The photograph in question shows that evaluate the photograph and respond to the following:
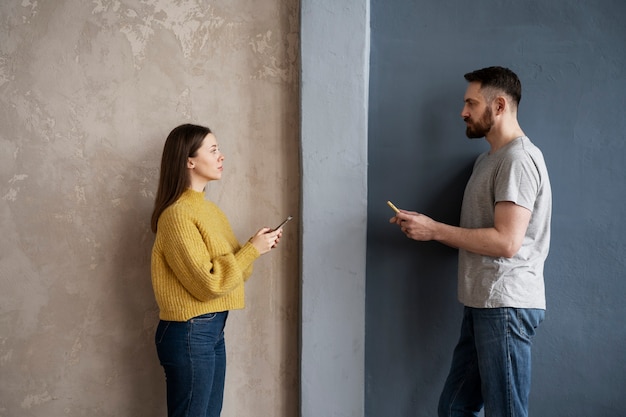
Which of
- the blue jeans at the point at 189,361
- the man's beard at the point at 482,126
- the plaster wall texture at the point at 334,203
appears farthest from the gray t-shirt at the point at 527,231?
the blue jeans at the point at 189,361

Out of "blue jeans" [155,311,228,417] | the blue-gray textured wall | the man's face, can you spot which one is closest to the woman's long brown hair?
"blue jeans" [155,311,228,417]

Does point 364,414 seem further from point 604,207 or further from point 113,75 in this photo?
point 113,75

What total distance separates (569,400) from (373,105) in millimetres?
1586

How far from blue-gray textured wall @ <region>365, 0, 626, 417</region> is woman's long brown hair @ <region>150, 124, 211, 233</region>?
82cm

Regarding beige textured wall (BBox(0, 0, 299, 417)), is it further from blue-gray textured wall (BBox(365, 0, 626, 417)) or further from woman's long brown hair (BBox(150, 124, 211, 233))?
blue-gray textured wall (BBox(365, 0, 626, 417))

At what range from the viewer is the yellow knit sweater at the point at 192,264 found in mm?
1937

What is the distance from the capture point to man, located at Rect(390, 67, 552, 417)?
74.5 inches

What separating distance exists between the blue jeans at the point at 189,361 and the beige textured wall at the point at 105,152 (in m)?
0.46

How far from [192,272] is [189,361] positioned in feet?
1.11

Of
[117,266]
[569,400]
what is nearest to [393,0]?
[117,266]

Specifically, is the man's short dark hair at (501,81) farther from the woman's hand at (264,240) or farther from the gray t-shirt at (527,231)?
the woman's hand at (264,240)

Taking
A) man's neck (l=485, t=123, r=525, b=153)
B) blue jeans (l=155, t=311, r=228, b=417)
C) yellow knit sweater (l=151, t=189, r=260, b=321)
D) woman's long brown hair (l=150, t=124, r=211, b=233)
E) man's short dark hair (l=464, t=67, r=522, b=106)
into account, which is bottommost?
blue jeans (l=155, t=311, r=228, b=417)

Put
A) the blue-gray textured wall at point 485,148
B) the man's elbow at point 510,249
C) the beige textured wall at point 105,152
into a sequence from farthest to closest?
the beige textured wall at point 105,152 < the blue-gray textured wall at point 485,148 < the man's elbow at point 510,249

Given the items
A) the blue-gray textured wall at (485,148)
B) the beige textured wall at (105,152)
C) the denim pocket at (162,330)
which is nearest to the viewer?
the denim pocket at (162,330)
